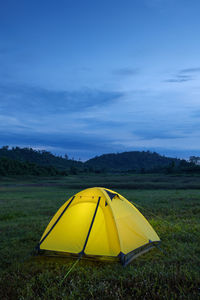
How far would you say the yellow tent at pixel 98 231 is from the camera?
7.12m

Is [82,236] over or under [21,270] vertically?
over

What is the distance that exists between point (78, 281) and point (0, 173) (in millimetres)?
71202

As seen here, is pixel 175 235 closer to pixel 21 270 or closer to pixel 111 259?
pixel 111 259

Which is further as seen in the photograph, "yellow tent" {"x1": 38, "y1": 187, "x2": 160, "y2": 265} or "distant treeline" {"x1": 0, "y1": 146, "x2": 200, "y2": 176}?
"distant treeline" {"x1": 0, "y1": 146, "x2": 200, "y2": 176}

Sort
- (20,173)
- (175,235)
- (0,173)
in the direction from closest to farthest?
(175,235), (0,173), (20,173)

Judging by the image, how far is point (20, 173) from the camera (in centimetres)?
7612

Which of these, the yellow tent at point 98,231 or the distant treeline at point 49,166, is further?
the distant treeline at point 49,166

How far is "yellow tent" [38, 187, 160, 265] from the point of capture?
712 cm

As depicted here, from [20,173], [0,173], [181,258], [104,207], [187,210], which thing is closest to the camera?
[181,258]

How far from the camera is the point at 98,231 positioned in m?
7.41

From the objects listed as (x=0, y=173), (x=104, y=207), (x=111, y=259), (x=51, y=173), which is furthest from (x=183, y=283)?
(x=51, y=173)

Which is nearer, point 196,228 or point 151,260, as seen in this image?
point 151,260

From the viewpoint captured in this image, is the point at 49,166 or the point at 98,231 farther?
the point at 49,166

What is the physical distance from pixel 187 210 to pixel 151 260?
8662mm
